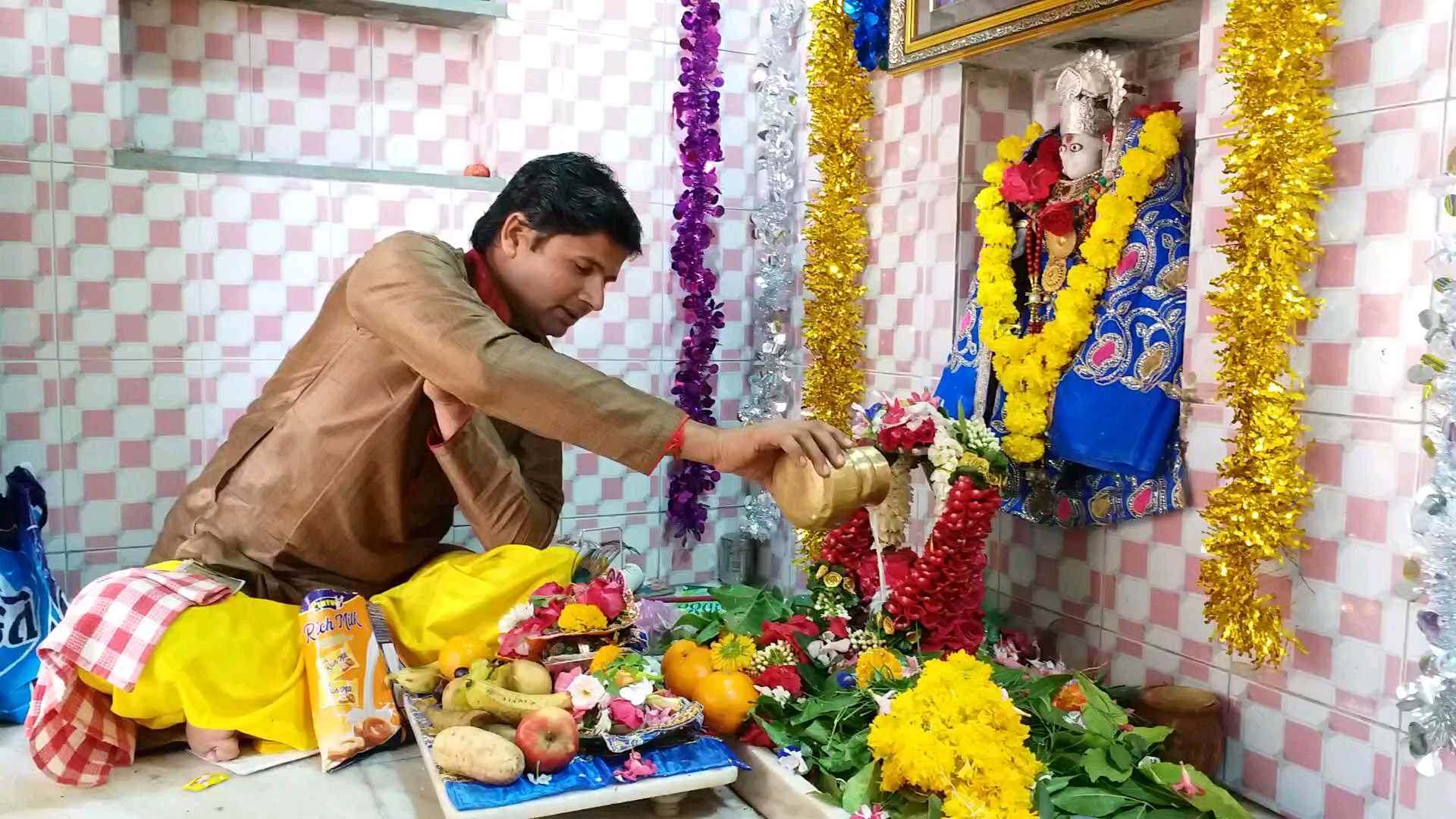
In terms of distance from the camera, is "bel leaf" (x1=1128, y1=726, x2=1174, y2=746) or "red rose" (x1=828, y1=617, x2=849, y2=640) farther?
"red rose" (x1=828, y1=617, x2=849, y2=640)

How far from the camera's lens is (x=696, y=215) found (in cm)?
393

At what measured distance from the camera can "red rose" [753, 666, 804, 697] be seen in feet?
7.77

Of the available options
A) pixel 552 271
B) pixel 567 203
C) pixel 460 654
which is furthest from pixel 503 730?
pixel 567 203

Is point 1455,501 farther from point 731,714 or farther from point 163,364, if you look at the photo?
point 163,364

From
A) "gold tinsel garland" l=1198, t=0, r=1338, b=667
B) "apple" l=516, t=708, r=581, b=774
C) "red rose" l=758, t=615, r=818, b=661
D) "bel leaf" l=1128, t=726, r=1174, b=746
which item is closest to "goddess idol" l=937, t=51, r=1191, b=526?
"gold tinsel garland" l=1198, t=0, r=1338, b=667

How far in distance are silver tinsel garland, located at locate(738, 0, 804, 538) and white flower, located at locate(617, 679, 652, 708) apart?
6.18 ft

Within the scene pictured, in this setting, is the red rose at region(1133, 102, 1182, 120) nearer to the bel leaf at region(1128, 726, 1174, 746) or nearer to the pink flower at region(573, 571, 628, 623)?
the bel leaf at region(1128, 726, 1174, 746)

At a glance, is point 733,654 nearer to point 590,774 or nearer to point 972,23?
point 590,774

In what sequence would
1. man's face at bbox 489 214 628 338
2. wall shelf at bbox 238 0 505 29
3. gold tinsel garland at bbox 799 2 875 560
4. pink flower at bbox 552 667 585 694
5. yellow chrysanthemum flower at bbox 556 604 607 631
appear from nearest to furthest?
1. pink flower at bbox 552 667 585 694
2. yellow chrysanthemum flower at bbox 556 604 607 631
3. man's face at bbox 489 214 628 338
4. gold tinsel garland at bbox 799 2 875 560
5. wall shelf at bbox 238 0 505 29

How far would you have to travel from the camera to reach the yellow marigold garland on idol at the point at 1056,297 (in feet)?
8.38

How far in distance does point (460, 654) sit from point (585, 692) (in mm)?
455

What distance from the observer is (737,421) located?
167 inches

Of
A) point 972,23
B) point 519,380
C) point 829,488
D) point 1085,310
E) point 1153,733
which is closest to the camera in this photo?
point 829,488

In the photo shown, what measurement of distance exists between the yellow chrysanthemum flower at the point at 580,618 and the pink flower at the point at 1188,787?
3.76 feet
